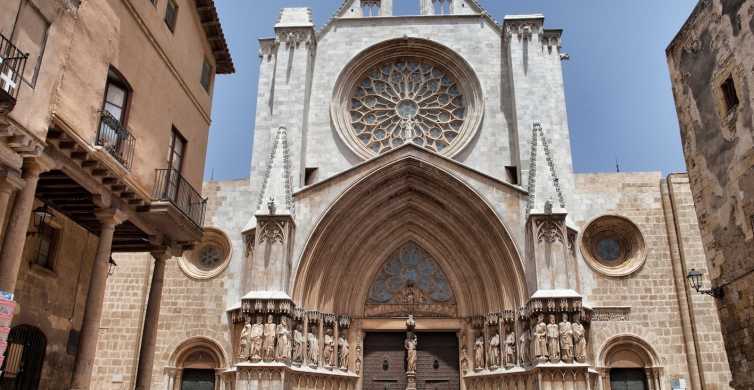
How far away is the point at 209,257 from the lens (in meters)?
17.1

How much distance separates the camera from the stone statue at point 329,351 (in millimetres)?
14570

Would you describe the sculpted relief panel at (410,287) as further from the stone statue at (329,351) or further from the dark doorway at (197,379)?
the dark doorway at (197,379)

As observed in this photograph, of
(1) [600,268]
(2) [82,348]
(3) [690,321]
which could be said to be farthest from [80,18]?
(3) [690,321]

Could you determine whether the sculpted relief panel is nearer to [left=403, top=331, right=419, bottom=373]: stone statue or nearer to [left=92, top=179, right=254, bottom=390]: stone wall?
[left=403, top=331, right=419, bottom=373]: stone statue

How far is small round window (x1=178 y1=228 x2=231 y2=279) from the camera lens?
16.7 metres

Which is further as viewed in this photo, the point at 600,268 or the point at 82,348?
the point at 600,268

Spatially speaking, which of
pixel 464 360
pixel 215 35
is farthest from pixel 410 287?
pixel 215 35

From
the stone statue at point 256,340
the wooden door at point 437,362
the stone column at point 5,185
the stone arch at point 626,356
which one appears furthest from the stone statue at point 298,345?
the stone column at point 5,185

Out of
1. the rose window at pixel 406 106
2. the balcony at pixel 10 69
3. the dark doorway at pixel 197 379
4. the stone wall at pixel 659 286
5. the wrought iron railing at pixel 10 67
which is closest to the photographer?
the balcony at pixel 10 69

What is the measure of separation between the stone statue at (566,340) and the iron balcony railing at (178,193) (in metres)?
7.86

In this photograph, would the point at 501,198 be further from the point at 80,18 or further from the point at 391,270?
the point at 80,18

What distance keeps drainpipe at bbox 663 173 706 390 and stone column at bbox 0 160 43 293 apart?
1474cm

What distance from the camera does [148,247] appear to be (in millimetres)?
11422

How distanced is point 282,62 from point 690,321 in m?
13.2
